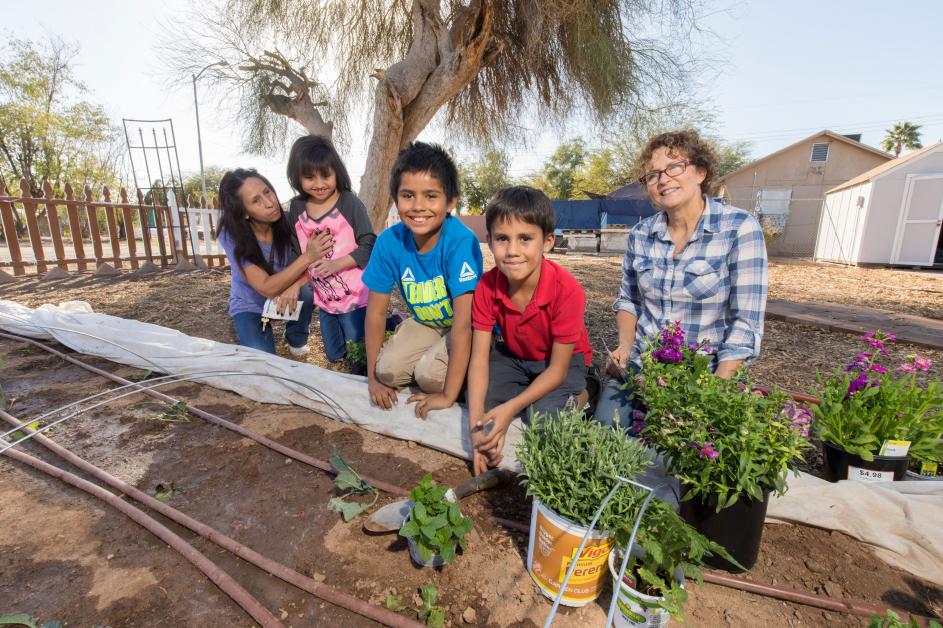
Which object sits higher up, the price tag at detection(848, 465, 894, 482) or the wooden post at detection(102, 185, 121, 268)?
the wooden post at detection(102, 185, 121, 268)

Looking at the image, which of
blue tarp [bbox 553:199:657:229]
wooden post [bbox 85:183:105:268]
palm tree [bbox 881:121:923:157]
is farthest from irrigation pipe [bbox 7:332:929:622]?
palm tree [bbox 881:121:923:157]

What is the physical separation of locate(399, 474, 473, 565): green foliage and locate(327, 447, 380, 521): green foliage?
0.36 m

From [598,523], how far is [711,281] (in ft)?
4.18

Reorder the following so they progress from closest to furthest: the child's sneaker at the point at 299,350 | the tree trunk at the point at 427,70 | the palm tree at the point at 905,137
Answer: the child's sneaker at the point at 299,350, the tree trunk at the point at 427,70, the palm tree at the point at 905,137

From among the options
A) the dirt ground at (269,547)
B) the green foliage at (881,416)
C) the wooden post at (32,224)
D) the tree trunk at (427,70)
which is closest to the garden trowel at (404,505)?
the dirt ground at (269,547)

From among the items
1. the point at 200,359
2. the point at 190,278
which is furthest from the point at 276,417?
the point at 190,278

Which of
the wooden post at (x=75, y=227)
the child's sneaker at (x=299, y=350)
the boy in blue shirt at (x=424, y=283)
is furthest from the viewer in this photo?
the wooden post at (x=75, y=227)

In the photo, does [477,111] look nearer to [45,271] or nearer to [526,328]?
[526,328]

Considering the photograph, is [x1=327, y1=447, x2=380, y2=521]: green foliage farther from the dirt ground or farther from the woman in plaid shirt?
the woman in plaid shirt

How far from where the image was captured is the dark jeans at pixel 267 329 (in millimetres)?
3422

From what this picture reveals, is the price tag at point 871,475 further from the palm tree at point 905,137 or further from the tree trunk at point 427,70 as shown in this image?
the palm tree at point 905,137

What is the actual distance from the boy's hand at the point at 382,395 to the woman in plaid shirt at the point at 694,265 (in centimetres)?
111

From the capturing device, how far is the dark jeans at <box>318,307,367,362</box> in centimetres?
336

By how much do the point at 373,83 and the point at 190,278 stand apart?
466cm
